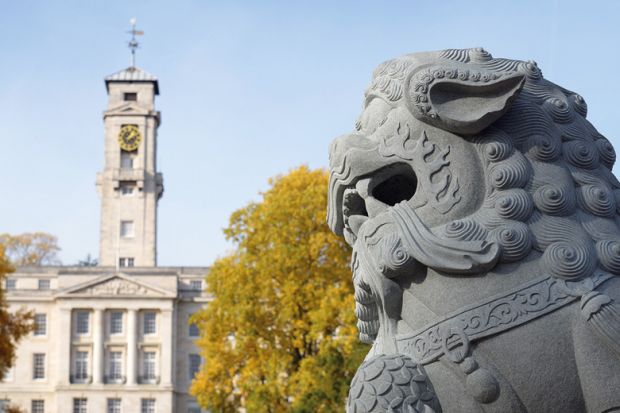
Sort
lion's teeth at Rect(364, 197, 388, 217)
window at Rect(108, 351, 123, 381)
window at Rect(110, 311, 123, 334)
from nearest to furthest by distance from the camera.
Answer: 1. lion's teeth at Rect(364, 197, 388, 217)
2. window at Rect(108, 351, 123, 381)
3. window at Rect(110, 311, 123, 334)

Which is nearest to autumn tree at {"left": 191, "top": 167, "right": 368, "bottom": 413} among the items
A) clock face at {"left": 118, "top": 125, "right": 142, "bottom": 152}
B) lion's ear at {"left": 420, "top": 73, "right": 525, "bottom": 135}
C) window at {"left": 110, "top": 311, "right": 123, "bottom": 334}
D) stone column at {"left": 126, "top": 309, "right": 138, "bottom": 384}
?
lion's ear at {"left": 420, "top": 73, "right": 525, "bottom": 135}

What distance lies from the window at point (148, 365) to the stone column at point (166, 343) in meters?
0.75

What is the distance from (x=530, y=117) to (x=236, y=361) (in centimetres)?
2165

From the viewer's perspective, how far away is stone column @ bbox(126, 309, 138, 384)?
64312 millimetres

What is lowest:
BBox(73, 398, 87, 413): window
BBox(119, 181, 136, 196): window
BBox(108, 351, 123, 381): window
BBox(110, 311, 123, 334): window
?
BBox(73, 398, 87, 413): window

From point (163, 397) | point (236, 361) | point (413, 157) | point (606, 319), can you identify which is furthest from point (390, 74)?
point (163, 397)

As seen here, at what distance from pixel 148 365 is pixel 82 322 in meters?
5.17

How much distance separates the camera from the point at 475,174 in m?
4.30

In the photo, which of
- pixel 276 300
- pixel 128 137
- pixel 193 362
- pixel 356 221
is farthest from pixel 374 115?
pixel 128 137

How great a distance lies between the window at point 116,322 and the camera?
214 ft

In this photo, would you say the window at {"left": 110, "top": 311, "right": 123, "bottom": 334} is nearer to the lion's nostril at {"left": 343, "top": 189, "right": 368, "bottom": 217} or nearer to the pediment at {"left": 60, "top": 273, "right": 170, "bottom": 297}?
the pediment at {"left": 60, "top": 273, "right": 170, "bottom": 297}

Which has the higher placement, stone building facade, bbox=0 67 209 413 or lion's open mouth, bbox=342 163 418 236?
stone building facade, bbox=0 67 209 413

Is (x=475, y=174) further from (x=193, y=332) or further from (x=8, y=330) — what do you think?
(x=193, y=332)

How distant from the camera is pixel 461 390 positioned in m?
4.07
